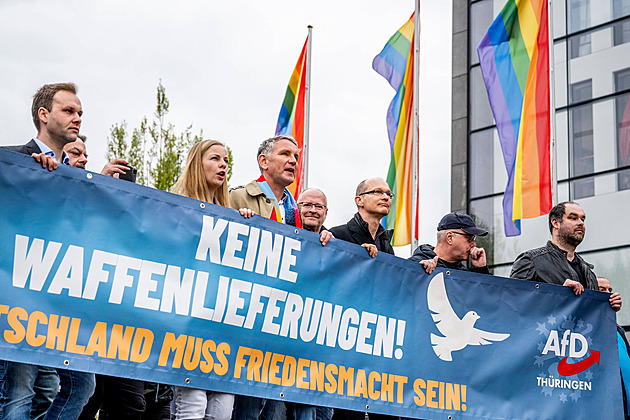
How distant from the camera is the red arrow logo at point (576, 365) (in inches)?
241

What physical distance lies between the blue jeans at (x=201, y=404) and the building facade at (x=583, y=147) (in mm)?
11815

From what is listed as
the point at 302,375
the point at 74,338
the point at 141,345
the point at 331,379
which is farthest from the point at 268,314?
the point at 74,338

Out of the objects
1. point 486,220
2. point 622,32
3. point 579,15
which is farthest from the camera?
point 486,220

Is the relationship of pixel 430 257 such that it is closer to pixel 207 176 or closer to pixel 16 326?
pixel 207 176

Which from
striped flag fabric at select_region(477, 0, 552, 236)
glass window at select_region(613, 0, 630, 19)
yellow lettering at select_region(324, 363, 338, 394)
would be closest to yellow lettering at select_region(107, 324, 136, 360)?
yellow lettering at select_region(324, 363, 338, 394)

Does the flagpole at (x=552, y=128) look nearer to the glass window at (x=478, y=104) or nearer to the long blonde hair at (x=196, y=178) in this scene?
the long blonde hair at (x=196, y=178)

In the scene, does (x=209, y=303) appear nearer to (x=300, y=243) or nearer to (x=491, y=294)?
(x=300, y=243)

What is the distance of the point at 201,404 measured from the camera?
4441mm

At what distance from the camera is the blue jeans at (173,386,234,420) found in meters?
4.40

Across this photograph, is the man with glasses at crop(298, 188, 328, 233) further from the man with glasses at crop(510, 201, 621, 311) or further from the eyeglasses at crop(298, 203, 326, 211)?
the man with glasses at crop(510, 201, 621, 311)

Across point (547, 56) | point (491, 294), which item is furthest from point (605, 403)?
point (547, 56)

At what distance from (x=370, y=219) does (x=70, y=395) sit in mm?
2689

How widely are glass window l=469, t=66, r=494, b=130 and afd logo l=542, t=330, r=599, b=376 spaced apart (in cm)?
1245

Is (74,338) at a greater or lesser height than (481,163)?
Answer: lesser
